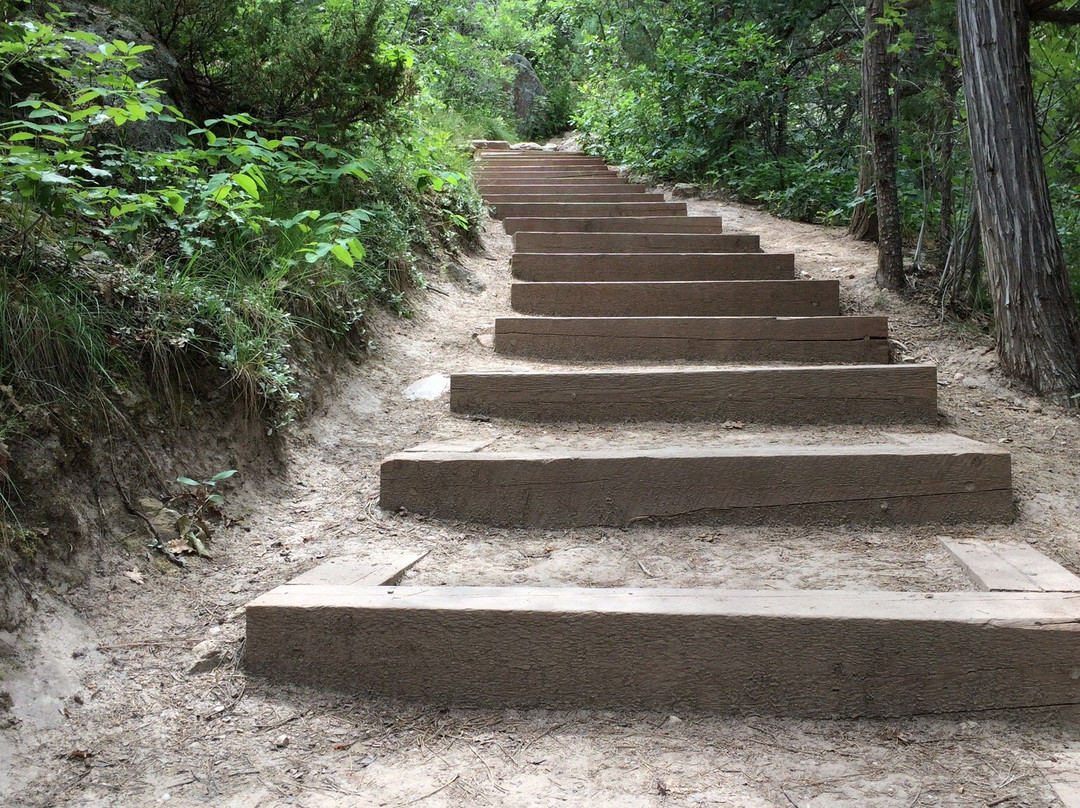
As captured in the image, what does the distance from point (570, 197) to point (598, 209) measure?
0.76m

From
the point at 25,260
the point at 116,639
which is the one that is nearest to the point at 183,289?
the point at 25,260

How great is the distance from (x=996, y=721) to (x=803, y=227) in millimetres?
5346

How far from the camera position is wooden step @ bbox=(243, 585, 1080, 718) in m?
1.80

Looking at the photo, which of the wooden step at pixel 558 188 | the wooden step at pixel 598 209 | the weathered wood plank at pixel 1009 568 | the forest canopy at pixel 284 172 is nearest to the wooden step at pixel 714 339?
the forest canopy at pixel 284 172

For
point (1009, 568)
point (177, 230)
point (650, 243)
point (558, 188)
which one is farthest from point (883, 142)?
point (177, 230)

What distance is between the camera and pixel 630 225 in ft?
20.9

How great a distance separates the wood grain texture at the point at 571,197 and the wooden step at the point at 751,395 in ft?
14.1

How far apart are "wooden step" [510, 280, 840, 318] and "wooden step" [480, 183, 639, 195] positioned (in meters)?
3.49

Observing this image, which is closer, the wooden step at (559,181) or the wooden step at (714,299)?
the wooden step at (714,299)

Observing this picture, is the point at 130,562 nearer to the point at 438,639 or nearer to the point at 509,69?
the point at 438,639

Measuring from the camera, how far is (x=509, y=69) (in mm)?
15125

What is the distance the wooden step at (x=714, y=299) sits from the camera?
14.8ft

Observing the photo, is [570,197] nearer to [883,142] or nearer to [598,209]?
[598,209]

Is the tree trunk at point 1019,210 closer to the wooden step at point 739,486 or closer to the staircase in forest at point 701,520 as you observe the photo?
the staircase in forest at point 701,520
